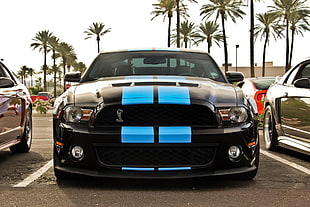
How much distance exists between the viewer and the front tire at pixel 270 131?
25.8 ft

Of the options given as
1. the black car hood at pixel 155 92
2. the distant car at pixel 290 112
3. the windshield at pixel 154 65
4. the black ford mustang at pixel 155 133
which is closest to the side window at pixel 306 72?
the distant car at pixel 290 112

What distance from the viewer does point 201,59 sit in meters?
6.54

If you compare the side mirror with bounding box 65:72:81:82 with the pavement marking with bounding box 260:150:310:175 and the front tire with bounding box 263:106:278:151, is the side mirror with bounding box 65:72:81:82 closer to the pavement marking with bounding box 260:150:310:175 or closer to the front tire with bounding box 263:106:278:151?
the pavement marking with bounding box 260:150:310:175

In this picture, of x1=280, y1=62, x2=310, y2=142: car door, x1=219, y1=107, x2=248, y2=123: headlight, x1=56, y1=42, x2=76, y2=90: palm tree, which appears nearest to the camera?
x1=219, y1=107, x2=248, y2=123: headlight

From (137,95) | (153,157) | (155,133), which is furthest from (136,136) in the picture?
(137,95)

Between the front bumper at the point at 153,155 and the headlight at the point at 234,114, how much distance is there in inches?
4.1

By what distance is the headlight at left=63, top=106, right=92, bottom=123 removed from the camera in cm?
487

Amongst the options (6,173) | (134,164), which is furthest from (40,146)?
(134,164)

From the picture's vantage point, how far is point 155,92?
493 cm

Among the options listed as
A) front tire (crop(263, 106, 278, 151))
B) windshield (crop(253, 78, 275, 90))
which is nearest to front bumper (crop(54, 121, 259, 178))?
front tire (crop(263, 106, 278, 151))

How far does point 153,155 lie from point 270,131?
3.88m

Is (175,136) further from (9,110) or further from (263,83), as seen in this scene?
(263,83)

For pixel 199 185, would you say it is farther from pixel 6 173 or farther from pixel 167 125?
pixel 6 173

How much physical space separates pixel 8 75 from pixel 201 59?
9.24ft
